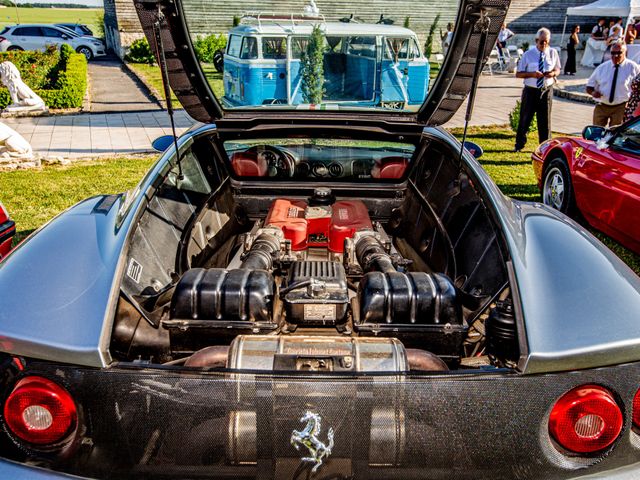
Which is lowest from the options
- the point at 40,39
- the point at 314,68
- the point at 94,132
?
the point at 94,132

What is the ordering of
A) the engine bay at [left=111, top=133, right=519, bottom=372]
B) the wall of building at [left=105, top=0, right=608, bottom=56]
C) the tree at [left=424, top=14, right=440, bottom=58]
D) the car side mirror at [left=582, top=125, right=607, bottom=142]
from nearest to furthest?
the engine bay at [left=111, top=133, right=519, bottom=372], the wall of building at [left=105, top=0, right=608, bottom=56], the tree at [left=424, top=14, right=440, bottom=58], the car side mirror at [left=582, top=125, right=607, bottom=142]

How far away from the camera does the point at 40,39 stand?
77.6 ft

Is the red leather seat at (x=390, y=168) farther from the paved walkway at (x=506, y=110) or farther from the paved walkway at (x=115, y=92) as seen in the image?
the paved walkway at (x=115, y=92)

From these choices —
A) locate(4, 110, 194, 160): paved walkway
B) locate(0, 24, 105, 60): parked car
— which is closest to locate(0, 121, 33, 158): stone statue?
locate(4, 110, 194, 160): paved walkway

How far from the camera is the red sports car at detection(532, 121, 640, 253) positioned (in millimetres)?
4441

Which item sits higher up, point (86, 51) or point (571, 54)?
point (571, 54)

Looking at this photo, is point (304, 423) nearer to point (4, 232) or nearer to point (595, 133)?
point (4, 232)

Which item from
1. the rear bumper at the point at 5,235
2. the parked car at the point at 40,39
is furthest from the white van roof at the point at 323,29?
the parked car at the point at 40,39

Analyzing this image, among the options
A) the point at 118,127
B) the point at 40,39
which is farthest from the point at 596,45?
the point at 40,39

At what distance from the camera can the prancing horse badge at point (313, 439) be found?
4.62 feet

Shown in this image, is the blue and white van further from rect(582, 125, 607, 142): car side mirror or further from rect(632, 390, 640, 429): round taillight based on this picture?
rect(582, 125, 607, 142): car side mirror

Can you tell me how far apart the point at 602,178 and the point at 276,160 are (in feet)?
10.2

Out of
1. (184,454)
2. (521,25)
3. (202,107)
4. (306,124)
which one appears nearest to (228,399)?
(184,454)

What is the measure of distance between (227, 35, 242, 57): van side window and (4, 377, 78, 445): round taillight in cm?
236
